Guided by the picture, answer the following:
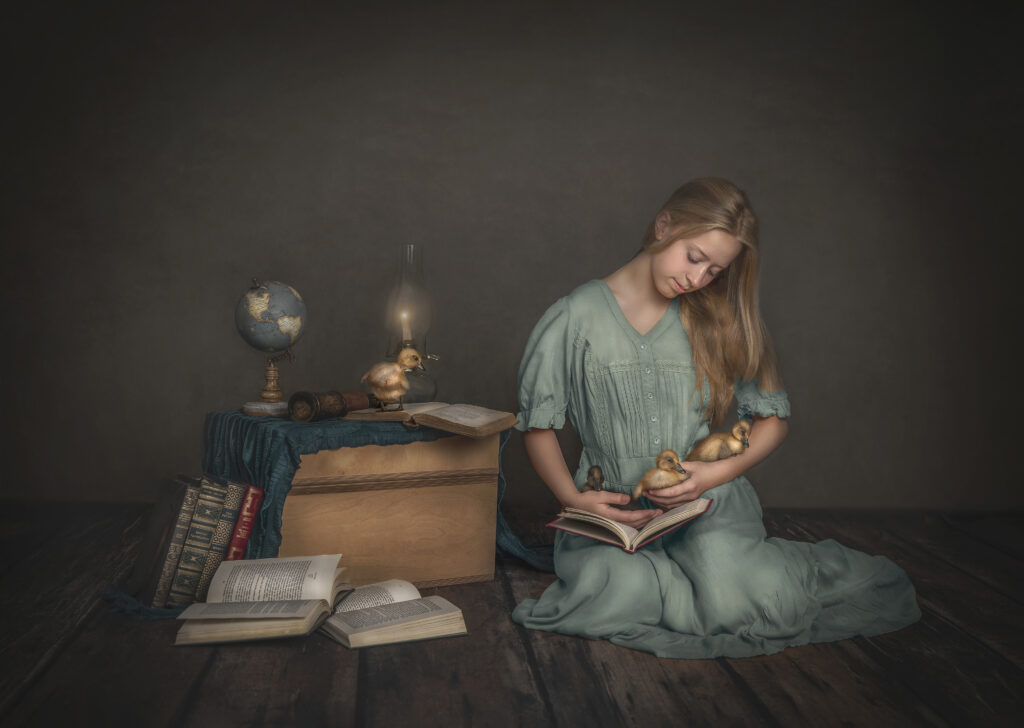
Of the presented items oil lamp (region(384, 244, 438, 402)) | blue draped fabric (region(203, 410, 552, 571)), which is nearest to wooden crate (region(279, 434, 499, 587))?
blue draped fabric (region(203, 410, 552, 571))

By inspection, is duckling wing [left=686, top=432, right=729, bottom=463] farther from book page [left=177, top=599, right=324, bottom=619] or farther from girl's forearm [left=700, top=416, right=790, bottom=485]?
book page [left=177, top=599, right=324, bottom=619]

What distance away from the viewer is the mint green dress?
284cm

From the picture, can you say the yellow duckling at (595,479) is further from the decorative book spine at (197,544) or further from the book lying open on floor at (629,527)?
the decorative book spine at (197,544)

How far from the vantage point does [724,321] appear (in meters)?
3.12

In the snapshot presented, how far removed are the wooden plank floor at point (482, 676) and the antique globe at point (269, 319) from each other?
0.88 m

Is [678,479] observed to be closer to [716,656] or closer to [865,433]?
[716,656]

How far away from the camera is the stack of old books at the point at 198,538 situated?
9.87ft

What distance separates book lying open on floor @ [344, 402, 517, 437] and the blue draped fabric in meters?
0.03

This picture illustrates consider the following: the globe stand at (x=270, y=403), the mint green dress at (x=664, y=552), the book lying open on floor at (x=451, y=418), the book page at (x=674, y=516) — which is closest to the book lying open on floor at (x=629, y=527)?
the book page at (x=674, y=516)

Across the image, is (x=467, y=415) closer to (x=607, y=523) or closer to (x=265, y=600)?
(x=607, y=523)

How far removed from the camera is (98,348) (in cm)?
442

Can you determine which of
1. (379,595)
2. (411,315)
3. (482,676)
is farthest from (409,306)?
(482,676)

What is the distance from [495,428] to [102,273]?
2377 mm

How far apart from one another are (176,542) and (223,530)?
155mm
